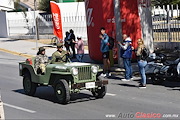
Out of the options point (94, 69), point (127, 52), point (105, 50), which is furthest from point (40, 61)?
point (105, 50)

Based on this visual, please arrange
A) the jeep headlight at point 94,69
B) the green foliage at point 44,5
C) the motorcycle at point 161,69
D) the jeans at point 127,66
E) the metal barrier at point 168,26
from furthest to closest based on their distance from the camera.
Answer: the green foliage at point 44,5 → the metal barrier at point 168,26 → the jeans at point 127,66 → the motorcycle at point 161,69 → the jeep headlight at point 94,69

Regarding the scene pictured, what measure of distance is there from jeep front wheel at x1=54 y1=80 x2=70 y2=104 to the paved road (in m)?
0.18

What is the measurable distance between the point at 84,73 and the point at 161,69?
12.7 ft

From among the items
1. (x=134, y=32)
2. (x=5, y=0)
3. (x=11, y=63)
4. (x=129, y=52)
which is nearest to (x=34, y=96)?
(x=5, y=0)

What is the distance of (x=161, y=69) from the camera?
1480 centimetres

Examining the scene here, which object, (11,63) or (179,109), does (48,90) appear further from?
(11,63)

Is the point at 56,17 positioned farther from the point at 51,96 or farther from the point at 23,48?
the point at 51,96

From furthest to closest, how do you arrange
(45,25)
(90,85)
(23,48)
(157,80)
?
(45,25) → (23,48) → (157,80) → (90,85)

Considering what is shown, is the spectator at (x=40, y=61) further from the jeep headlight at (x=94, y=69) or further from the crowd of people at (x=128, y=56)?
the crowd of people at (x=128, y=56)

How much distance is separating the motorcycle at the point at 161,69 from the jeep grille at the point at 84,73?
140 inches

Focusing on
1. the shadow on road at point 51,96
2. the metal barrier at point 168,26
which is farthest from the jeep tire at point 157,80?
the metal barrier at point 168,26

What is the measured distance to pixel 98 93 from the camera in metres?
12.7

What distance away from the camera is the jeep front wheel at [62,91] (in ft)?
38.1

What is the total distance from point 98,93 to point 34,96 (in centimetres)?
212
